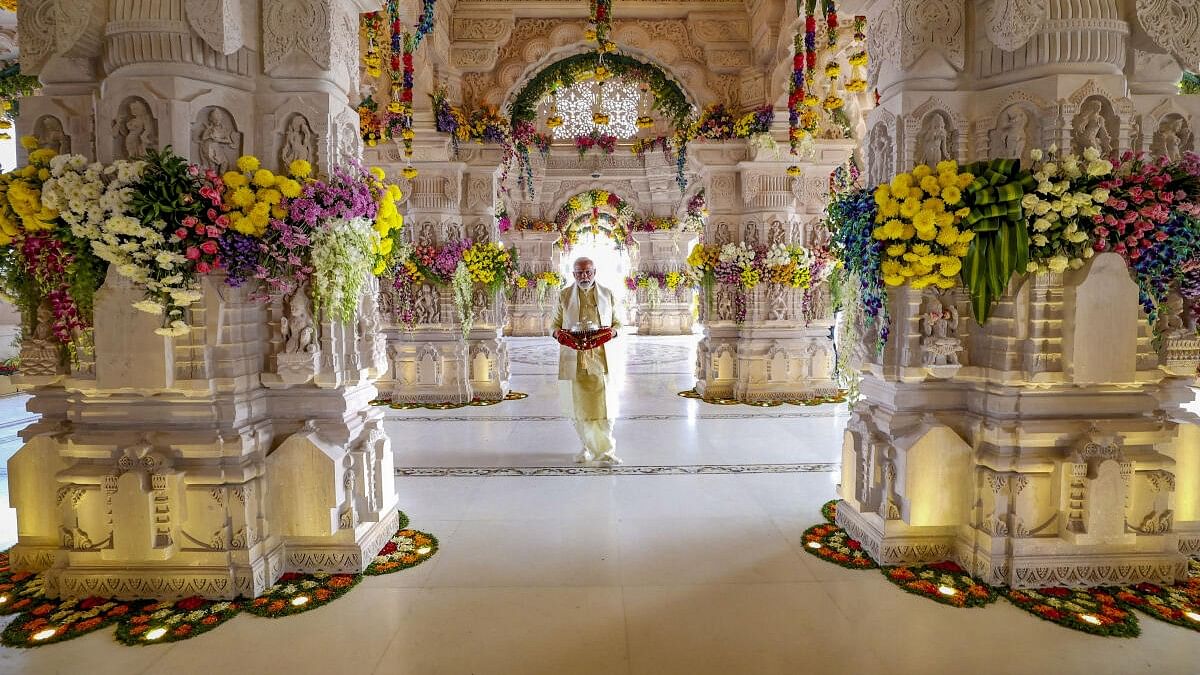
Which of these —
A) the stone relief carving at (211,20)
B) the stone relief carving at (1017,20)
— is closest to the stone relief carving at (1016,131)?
the stone relief carving at (1017,20)

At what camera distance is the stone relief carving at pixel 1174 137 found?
3656 millimetres

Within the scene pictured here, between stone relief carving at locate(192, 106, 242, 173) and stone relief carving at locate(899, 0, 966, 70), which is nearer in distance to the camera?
stone relief carving at locate(192, 106, 242, 173)

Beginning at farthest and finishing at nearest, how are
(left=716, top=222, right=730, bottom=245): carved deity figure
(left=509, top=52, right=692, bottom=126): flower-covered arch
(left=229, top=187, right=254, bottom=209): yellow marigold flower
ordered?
1. (left=716, top=222, right=730, bottom=245): carved deity figure
2. (left=509, top=52, right=692, bottom=126): flower-covered arch
3. (left=229, top=187, right=254, bottom=209): yellow marigold flower

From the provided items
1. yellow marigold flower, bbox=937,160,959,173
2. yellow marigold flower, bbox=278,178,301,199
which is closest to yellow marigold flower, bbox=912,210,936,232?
yellow marigold flower, bbox=937,160,959,173

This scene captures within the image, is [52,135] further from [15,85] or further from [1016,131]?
[1016,131]

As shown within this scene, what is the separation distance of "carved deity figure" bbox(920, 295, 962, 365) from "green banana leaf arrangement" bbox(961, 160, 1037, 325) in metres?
0.24

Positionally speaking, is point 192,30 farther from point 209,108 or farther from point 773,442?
point 773,442

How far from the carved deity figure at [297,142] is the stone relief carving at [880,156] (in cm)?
365

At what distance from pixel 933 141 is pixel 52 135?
17.5ft

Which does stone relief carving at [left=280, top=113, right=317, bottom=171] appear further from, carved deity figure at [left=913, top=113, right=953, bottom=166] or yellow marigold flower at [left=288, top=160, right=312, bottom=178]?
carved deity figure at [left=913, top=113, right=953, bottom=166]

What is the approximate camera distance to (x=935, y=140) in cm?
374

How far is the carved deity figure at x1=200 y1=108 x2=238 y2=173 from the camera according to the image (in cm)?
344

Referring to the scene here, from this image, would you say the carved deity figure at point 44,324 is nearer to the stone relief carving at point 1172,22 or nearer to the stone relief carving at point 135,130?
the stone relief carving at point 135,130

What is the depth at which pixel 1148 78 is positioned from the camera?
3650 mm
